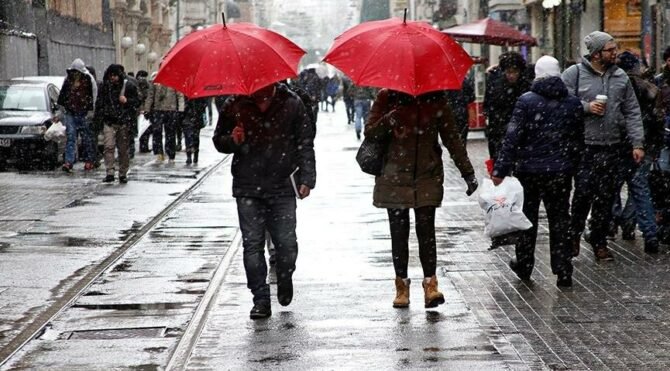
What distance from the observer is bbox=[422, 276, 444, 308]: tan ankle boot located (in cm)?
930

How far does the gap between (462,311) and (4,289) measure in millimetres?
3543

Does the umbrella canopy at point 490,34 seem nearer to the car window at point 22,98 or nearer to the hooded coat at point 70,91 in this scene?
the hooded coat at point 70,91

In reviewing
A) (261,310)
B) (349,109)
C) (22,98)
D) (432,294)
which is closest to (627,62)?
(432,294)

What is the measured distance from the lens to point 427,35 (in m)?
A: 9.20

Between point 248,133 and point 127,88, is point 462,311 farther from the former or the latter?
point 127,88

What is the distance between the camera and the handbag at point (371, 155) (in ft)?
30.9

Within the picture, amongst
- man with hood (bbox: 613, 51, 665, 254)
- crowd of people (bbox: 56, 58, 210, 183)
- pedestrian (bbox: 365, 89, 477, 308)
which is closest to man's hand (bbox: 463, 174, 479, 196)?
pedestrian (bbox: 365, 89, 477, 308)

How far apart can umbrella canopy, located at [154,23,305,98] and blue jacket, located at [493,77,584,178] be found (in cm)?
200

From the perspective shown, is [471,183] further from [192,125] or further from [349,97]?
[349,97]

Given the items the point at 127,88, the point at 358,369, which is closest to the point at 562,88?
the point at 358,369

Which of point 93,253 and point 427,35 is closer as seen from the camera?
point 427,35

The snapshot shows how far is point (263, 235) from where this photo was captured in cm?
936

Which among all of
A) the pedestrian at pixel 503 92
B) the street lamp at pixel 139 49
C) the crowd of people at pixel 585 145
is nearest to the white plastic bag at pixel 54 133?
the pedestrian at pixel 503 92

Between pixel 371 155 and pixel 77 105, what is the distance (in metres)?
14.2
